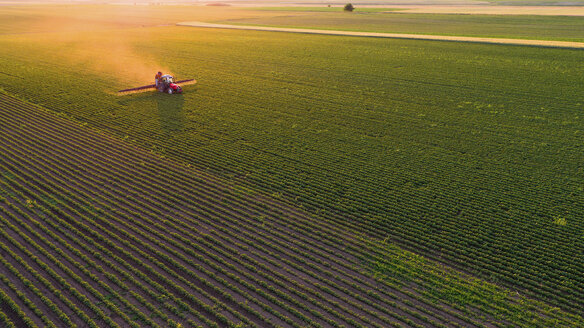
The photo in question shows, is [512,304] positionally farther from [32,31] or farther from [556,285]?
[32,31]

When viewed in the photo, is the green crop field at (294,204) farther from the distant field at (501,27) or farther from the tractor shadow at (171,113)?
the distant field at (501,27)

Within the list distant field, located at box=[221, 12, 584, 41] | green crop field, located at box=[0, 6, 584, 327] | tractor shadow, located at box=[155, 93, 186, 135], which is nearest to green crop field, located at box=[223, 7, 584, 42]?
distant field, located at box=[221, 12, 584, 41]

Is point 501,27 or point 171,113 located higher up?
point 501,27

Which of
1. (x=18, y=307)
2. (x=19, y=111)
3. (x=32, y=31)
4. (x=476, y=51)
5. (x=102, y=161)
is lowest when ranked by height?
(x=18, y=307)

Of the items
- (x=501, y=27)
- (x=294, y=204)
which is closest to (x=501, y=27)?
(x=501, y=27)

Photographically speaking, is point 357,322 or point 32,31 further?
point 32,31

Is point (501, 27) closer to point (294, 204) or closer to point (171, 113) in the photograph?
point (171, 113)

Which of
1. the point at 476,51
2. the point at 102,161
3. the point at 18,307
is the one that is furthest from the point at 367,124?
the point at 476,51
